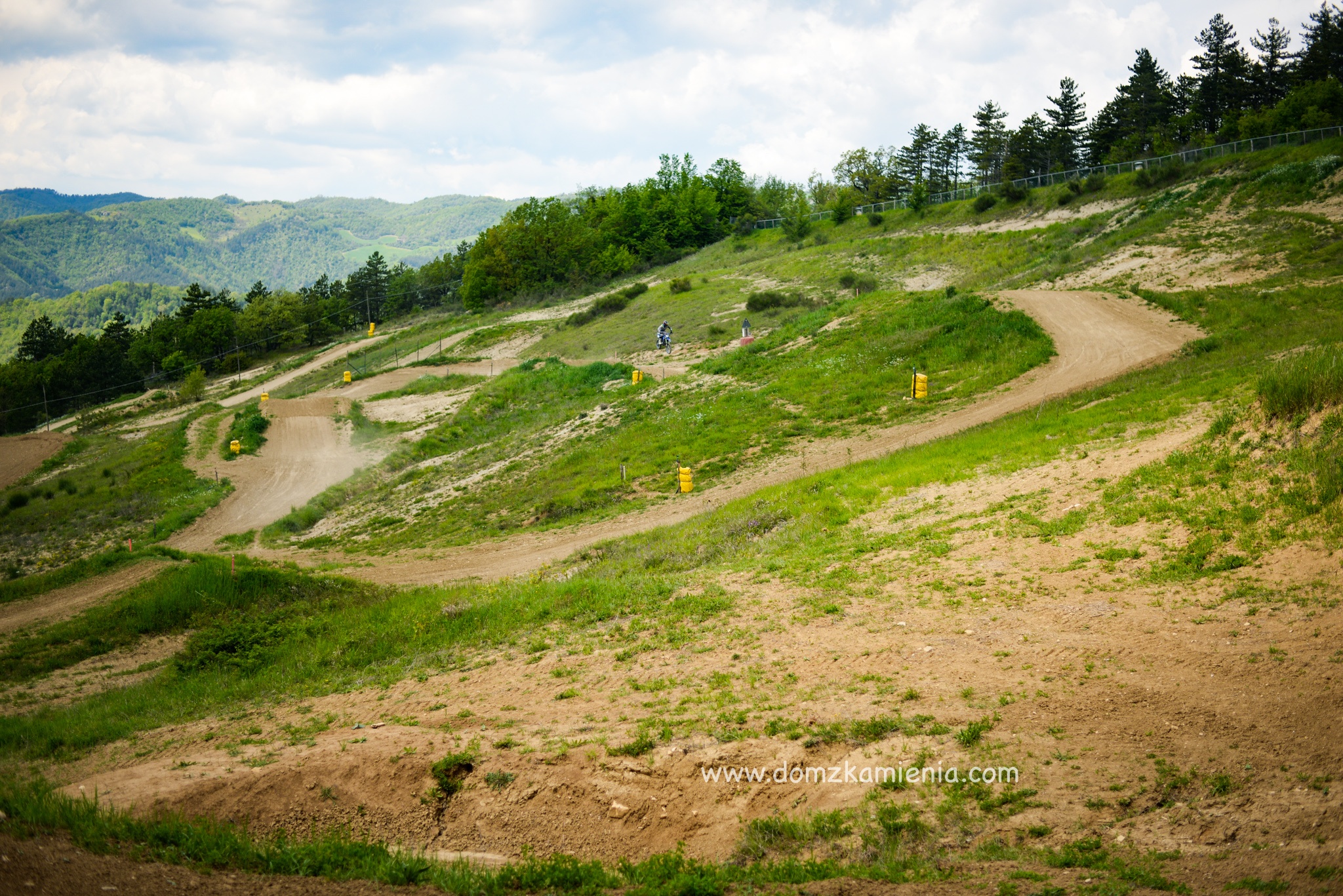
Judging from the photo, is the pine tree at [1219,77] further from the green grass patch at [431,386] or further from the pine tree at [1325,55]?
the green grass patch at [431,386]

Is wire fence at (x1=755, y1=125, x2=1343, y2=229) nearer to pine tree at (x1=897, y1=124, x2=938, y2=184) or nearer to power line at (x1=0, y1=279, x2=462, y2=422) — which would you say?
pine tree at (x1=897, y1=124, x2=938, y2=184)

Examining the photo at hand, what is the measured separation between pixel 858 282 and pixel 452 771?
51081 mm

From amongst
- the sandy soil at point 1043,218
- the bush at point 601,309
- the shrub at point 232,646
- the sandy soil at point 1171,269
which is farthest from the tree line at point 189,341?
the sandy soil at point 1171,269

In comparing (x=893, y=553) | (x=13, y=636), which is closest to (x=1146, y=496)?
(x=893, y=553)

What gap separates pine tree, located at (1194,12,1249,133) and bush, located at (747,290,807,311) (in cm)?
4723

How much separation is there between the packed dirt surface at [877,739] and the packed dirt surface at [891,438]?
8.43 meters

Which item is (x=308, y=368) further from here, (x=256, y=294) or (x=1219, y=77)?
(x=1219, y=77)

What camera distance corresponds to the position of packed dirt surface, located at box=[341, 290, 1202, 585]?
67.4 feet

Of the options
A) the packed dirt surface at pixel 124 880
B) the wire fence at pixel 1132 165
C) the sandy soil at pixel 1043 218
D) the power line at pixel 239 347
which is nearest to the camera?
the packed dirt surface at pixel 124 880

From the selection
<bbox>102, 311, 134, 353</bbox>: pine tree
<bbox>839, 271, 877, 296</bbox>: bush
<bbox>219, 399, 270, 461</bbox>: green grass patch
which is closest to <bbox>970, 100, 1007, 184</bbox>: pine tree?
<bbox>839, 271, 877, 296</bbox>: bush

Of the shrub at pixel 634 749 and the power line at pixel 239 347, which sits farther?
the power line at pixel 239 347

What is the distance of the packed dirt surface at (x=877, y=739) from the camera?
670 centimetres

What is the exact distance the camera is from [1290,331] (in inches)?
890

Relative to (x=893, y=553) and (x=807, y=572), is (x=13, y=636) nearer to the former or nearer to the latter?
(x=807, y=572)
